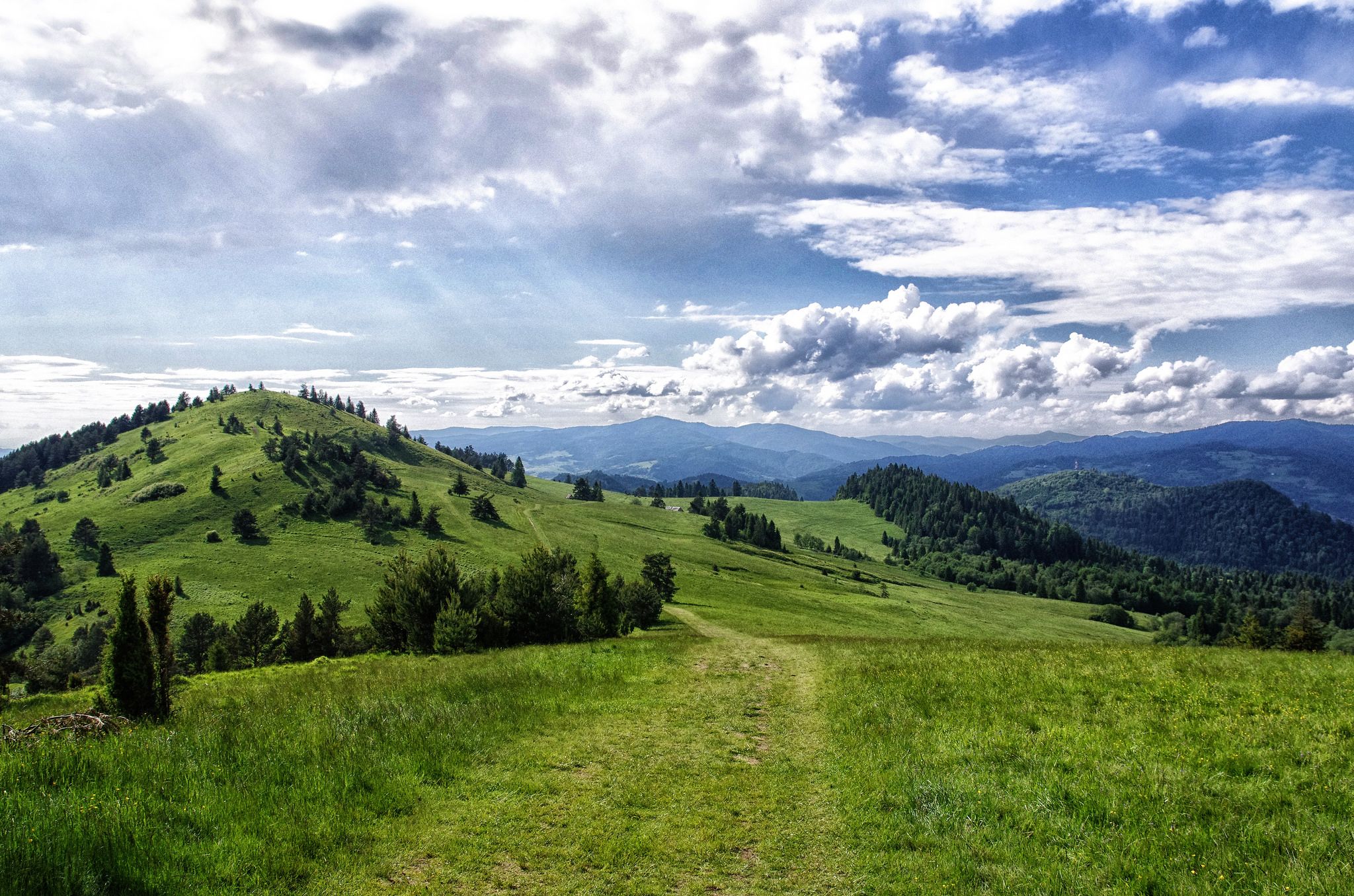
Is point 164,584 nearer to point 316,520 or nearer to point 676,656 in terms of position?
point 676,656

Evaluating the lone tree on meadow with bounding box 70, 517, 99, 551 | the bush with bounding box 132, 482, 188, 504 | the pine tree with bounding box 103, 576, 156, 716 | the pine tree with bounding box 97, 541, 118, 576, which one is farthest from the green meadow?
the bush with bounding box 132, 482, 188, 504

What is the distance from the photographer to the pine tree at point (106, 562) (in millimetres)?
136000

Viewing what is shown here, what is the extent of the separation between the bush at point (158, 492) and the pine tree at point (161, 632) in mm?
207981

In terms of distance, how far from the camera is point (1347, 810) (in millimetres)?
8797

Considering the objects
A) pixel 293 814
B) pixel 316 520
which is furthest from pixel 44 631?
pixel 293 814

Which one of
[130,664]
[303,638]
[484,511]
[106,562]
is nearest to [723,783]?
[130,664]

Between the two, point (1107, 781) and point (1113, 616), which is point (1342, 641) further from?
point (1107, 781)

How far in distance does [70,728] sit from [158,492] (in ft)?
708

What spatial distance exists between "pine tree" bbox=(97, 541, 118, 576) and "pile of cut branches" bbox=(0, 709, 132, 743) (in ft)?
535

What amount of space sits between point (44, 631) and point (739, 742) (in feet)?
498

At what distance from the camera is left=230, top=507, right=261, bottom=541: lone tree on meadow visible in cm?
15012

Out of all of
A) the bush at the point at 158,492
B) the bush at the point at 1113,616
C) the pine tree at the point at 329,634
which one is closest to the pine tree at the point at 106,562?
the bush at the point at 158,492

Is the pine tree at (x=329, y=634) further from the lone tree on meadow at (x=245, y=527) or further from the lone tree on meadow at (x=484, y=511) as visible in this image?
the lone tree on meadow at (x=484, y=511)

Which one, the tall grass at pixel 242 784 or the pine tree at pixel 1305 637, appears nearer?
the tall grass at pixel 242 784
